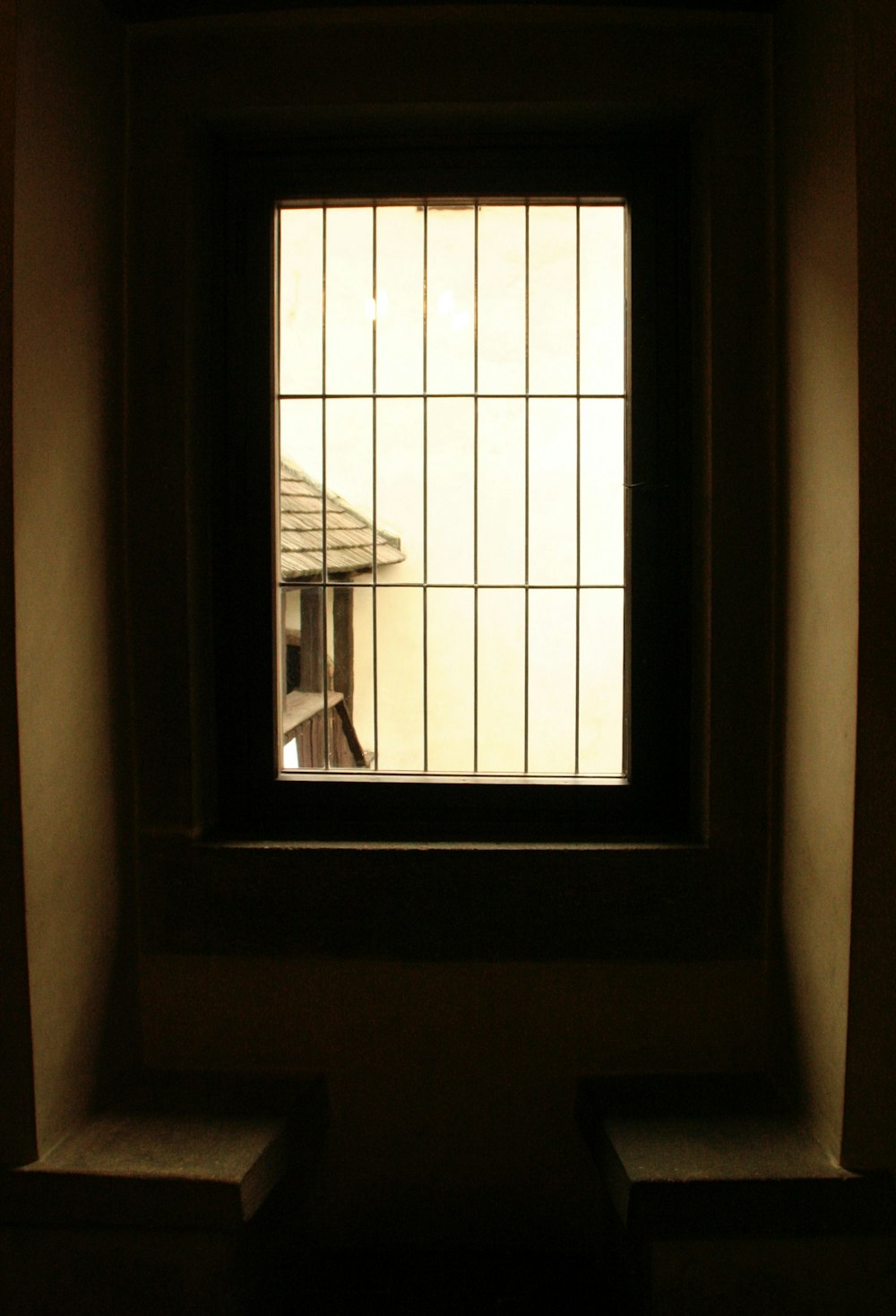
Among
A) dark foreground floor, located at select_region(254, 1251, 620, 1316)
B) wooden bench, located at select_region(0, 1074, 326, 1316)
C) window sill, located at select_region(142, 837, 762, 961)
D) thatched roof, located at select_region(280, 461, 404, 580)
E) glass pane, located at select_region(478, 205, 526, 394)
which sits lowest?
dark foreground floor, located at select_region(254, 1251, 620, 1316)

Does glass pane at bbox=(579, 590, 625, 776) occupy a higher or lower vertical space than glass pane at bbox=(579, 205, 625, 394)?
lower

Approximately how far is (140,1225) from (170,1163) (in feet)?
0.31

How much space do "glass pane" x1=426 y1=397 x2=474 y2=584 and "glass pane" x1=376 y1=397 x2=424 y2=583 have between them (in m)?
0.02

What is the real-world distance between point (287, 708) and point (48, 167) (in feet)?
3.60

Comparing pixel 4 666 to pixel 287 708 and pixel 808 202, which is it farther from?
pixel 808 202

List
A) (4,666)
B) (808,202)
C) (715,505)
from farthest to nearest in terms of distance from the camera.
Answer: (715,505), (808,202), (4,666)

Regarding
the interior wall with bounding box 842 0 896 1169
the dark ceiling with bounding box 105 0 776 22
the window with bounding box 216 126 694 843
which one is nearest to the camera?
the interior wall with bounding box 842 0 896 1169

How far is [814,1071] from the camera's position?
1502 millimetres

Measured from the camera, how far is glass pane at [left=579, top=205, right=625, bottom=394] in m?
1.77

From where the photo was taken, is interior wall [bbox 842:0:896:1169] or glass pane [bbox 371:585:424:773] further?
glass pane [bbox 371:585:424:773]

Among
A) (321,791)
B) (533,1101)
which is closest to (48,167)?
(321,791)

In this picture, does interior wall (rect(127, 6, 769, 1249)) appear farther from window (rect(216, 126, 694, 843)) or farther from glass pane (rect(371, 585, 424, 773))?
glass pane (rect(371, 585, 424, 773))

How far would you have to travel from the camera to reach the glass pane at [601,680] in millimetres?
1811

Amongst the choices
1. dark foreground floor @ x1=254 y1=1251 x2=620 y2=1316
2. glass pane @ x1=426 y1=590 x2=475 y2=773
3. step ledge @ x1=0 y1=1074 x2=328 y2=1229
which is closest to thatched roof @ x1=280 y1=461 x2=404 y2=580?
glass pane @ x1=426 y1=590 x2=475 y2=773
